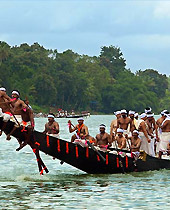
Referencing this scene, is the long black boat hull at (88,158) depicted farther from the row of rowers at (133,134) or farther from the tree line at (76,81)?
the tree line at (76,81)

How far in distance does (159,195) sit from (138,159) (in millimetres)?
3674

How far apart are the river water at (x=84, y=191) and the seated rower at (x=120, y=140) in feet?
3.19

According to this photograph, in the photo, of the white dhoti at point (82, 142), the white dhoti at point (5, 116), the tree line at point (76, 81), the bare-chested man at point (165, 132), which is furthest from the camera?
the tree line at point (76, 81)

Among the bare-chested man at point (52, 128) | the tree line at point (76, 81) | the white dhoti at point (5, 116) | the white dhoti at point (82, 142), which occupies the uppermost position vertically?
the tree line at point (76, 81)

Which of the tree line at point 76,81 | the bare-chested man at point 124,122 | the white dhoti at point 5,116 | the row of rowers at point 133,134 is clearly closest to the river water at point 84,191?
the row of rowers at point 133,134

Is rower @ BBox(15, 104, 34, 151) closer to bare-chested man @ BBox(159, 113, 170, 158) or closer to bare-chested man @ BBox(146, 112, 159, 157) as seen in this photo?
bare-chested man @ BBox(146, 112, 159, 157)

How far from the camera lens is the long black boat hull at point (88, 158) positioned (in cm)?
2075

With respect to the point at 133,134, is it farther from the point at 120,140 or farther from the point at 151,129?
the point at 151,129

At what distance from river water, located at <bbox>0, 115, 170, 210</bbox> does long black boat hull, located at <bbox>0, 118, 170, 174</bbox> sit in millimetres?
235

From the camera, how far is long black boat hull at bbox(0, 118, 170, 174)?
20.8m

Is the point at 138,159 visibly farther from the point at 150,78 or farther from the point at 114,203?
the point at 150,78

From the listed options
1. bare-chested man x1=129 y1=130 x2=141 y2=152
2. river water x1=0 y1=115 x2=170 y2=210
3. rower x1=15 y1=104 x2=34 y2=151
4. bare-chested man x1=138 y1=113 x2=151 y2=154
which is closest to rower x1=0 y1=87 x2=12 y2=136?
rower x1=15 y1=104 x2=34 y2=151

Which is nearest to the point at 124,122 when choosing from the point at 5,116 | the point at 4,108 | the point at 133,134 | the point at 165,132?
the point at 133,134

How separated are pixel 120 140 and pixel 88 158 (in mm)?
1503
